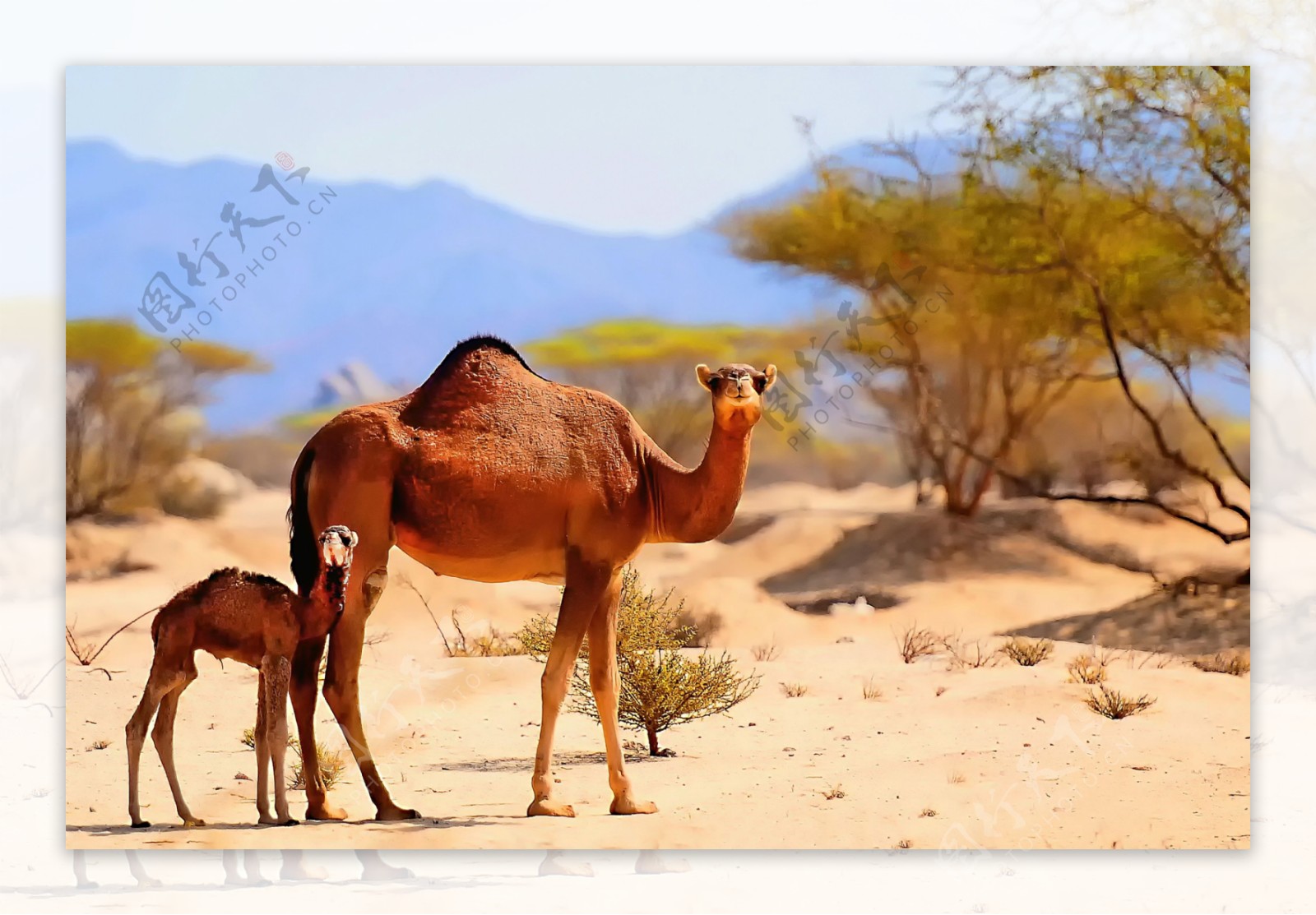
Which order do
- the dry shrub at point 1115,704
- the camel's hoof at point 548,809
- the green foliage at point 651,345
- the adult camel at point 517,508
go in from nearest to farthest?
the adult camel at point 517,508, the camel's hoof at point 548,809, the dry shrub at point 1115,704, the green foliage at point 651,345

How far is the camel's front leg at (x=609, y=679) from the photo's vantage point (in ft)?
27.7

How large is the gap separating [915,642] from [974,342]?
6.16ft

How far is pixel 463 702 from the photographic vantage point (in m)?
10.3

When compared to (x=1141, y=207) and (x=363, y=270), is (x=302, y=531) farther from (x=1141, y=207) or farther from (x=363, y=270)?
(x=1141, y=207)

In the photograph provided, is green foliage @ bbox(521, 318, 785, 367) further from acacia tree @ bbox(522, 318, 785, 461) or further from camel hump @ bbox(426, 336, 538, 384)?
camel hump @ bbox(426, 336, 538, 384)

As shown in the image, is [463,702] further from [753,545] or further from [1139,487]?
[1139,487]

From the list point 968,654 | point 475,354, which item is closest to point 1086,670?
point 968,654

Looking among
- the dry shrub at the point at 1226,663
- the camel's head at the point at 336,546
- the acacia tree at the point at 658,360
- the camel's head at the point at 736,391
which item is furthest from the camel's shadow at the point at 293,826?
the dry shrub at the point at 1226,663

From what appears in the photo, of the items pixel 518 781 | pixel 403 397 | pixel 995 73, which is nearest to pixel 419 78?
pixel 403 397

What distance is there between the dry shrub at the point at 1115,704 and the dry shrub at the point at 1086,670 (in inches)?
6.9

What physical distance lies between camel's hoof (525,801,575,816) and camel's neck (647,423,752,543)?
4.52ft

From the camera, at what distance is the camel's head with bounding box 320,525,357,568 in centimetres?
787

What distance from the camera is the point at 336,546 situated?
7879 mm

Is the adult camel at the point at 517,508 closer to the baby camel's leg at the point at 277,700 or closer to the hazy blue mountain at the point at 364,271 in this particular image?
the baby camel's leg at the point at 277,700
